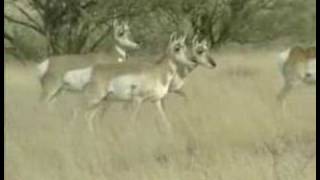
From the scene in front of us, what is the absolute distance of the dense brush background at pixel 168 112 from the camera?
220 inches

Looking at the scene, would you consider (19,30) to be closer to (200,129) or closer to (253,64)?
(253,64)

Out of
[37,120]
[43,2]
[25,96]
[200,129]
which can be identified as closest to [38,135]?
[37,120]

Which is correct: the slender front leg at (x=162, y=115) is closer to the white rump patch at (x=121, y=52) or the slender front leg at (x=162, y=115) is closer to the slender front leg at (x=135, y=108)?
the slender front leg at (x=135, y=108)

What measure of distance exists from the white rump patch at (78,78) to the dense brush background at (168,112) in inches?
8.3

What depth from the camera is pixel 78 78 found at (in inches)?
329

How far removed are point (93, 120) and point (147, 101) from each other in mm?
765

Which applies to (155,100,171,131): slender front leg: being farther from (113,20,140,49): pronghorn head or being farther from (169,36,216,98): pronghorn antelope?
(113,20,140,49): pronghorn head

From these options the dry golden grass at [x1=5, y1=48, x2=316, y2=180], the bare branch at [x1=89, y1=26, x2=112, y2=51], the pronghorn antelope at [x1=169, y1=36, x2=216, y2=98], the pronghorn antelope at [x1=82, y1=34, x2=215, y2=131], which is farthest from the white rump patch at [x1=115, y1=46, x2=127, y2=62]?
the bare branch at [x1=89, y1=26, x2=112, y2=51]

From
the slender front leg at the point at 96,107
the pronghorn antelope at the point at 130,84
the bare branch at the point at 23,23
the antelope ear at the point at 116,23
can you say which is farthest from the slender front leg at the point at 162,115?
the bare branch at the point at 23,23

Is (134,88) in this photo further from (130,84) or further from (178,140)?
(178,140)

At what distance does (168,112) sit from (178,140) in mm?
1640

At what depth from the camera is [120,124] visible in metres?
7.47

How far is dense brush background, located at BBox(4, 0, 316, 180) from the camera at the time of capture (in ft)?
18.3

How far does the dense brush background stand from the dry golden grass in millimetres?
10
